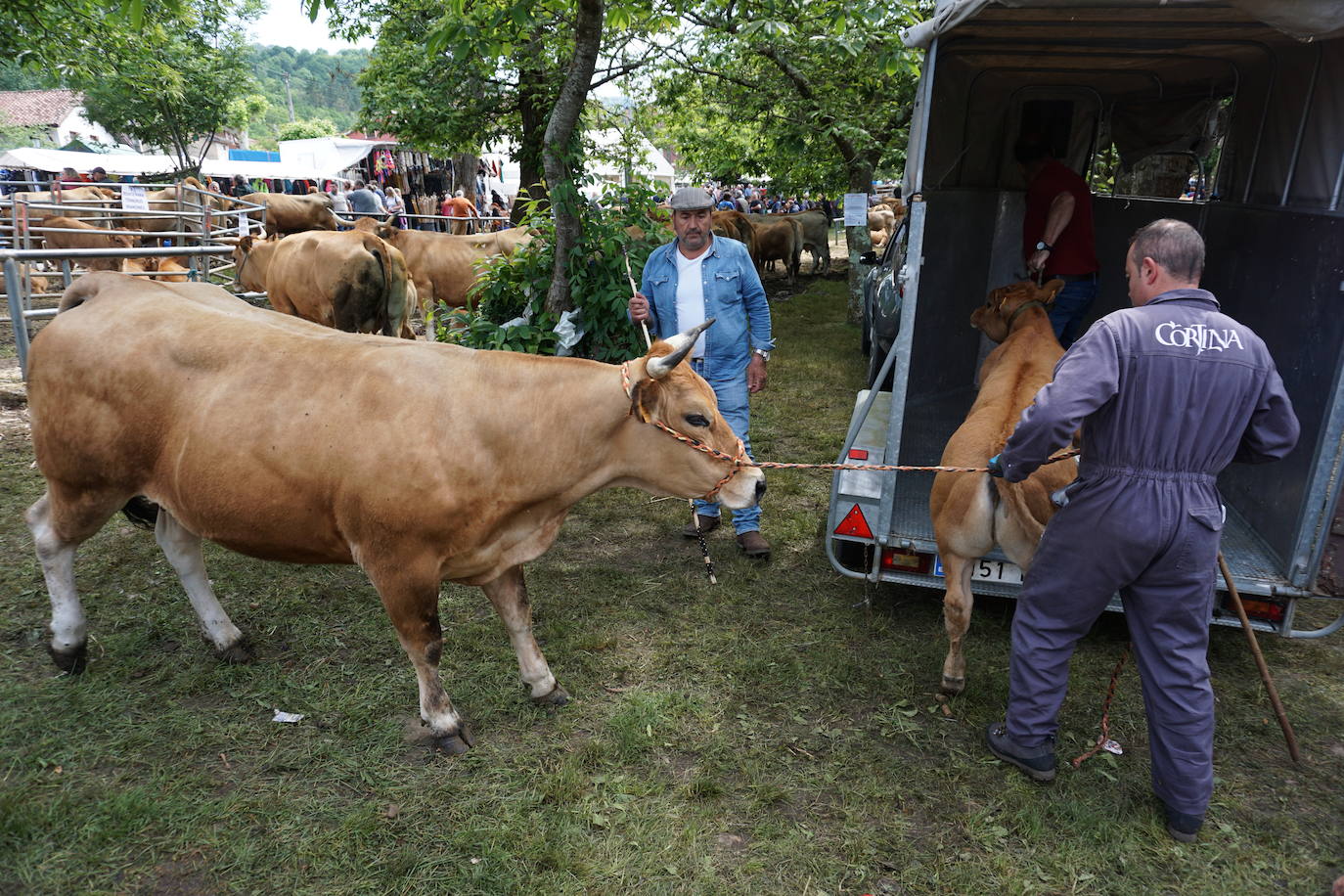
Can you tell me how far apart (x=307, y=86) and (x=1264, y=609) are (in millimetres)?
181160

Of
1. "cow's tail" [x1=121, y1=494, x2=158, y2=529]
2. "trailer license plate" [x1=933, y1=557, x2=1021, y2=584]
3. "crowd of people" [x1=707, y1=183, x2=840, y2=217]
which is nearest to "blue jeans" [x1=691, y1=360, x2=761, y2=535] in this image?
"trailer license plate" [x1=933, y1=557, x2=1021, y2=584]

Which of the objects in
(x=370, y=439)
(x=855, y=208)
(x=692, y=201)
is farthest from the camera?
(x=855, y=208)

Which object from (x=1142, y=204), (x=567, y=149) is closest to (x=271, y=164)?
(x=567, y=149)

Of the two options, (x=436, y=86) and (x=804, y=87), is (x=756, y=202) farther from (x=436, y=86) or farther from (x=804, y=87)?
(x=804, y=87)

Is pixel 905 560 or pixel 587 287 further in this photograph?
pixel 587 287

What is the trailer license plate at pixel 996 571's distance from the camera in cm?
405

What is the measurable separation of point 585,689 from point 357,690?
1.07m

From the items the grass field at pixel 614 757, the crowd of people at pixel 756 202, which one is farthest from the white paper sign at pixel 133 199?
the crowd of people at pixel 756 202

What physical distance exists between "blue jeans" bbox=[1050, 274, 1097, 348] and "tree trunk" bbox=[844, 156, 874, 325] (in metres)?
5.37

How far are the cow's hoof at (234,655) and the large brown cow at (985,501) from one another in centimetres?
338

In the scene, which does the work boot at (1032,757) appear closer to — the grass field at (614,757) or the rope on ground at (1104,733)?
the grass field at (614,757)

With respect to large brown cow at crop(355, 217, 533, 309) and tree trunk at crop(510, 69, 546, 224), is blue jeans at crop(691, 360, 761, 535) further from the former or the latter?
tree trunk at crop(510, 69, 546, 224)

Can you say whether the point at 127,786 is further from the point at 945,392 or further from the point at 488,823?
the point at 945,392

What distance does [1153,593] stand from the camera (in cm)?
296
